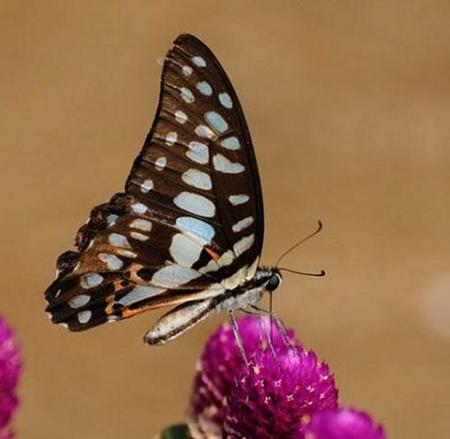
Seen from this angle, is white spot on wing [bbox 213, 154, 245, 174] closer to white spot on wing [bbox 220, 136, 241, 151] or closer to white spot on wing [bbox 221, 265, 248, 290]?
white spot on wing [bbox 220, 136, 241, 151]

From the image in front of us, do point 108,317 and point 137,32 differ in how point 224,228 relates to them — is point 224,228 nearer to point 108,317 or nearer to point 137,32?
point 108,317

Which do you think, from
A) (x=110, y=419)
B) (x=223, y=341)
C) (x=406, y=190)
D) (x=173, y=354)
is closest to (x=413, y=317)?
(x=406, y=190)

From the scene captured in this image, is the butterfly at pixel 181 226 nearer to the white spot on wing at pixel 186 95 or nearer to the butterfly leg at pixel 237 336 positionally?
the white spot on wing at pixel 186 95

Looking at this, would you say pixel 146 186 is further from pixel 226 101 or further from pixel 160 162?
pixel 226 101

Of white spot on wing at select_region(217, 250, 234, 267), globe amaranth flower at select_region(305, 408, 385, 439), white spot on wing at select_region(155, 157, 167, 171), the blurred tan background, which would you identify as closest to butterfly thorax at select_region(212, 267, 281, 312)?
white spot on wing at select_region(217, 250, 234, 267)

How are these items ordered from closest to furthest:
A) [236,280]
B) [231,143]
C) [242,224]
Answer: [231,143] < [242,224] < [236,280]

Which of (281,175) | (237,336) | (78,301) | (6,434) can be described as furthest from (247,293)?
(281,175)

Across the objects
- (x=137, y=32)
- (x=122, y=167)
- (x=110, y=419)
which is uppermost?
(x=137, y=32)
